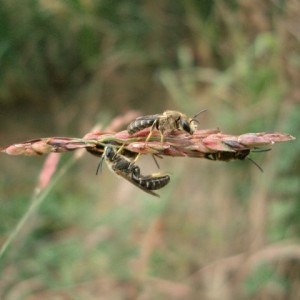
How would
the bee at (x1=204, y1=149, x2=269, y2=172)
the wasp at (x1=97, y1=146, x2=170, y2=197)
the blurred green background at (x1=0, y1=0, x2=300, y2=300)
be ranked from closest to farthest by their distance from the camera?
the bee at (x1=204, y1=149, x2=269, y2=172)
the wasp at (x1=97, y1=146, x2=170, y2=197)
the blurred green background at (x1=0, y1=0, x2=300, y2=300)

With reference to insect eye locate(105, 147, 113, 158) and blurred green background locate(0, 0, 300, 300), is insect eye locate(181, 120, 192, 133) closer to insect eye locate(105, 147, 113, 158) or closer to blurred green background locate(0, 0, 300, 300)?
insect eye locate(105, 147, 113, 158)

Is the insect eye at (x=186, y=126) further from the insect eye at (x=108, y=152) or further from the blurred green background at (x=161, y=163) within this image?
the blurred green background at (x=161, y=163)

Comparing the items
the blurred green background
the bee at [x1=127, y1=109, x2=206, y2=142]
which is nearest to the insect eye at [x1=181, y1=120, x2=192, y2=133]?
the bee at [x1=127, y1=109, x2=206, y2=142]

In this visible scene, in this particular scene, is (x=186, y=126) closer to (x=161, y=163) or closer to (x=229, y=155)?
(x=229, y=155)

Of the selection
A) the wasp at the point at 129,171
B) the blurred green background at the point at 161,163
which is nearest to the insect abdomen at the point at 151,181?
the wasp at the point at 129,171

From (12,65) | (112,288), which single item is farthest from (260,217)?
(12,65)

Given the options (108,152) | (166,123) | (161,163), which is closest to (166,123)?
(166,123)
